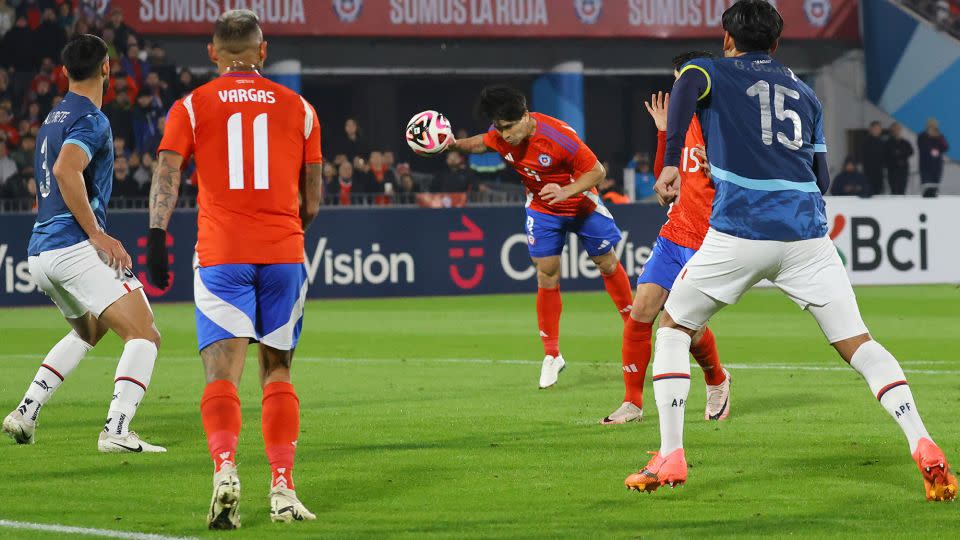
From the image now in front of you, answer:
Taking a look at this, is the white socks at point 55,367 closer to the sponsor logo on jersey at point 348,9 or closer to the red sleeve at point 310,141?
the red sleeve at point 310,141

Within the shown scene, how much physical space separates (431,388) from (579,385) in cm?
105

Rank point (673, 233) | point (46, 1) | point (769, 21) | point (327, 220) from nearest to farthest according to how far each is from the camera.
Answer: point (769, 21) < point (673, 233) < point (327, 220) < point (46, 1)

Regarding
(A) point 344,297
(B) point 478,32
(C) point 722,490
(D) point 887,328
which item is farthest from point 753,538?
(B) point 478,32

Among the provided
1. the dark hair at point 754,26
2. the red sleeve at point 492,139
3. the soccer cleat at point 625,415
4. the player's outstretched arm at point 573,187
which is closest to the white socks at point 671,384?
the dark hair at point 754,26

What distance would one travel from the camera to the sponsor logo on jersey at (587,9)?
1339 inches

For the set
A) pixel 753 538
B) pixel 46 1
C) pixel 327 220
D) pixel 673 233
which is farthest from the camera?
pixel 46 1

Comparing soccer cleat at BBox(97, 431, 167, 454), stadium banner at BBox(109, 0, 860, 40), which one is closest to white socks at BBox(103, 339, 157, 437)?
soccer cleat at BBox(97, 431, 167, 454)

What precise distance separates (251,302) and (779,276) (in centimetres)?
222

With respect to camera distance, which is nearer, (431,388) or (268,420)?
(268,420)

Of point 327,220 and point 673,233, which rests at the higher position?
point 673,233

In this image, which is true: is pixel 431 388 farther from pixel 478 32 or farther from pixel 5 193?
pixel 478 32

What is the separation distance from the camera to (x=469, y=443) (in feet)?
28.1

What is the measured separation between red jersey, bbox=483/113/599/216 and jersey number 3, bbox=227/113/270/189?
5.03 metres

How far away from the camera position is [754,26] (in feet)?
22.3
